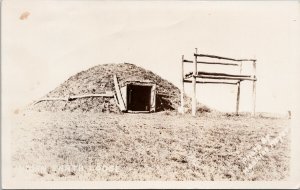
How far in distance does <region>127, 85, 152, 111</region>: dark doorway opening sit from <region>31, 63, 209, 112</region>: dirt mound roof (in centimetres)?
8

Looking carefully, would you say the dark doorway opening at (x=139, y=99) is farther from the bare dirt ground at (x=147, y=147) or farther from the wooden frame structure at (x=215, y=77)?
the wooden frame structure at (x=215, y=77)

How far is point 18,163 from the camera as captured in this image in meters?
3.50

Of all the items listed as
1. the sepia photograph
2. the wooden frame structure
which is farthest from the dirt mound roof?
the wooden frame structure

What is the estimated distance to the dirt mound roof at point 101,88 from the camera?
3.64 m

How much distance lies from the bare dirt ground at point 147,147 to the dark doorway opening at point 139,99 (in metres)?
0.09

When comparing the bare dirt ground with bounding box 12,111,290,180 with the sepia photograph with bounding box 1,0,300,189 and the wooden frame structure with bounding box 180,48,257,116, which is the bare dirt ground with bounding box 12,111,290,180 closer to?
the sepia photograph with bounding box 1,0,300,189

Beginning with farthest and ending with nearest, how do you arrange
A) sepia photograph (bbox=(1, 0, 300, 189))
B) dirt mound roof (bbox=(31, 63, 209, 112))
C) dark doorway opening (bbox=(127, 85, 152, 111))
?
1. dark doorway opening (bbox=(127, 85, 152, 111))
2. dirt mound roof (bbox=(31, 63, 209, 112))
3. sepia photograph (bbox=(1, 0, 300, 189))

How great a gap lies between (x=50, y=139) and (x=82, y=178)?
1.19 ft

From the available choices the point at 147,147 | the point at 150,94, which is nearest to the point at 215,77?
the point at 150,94

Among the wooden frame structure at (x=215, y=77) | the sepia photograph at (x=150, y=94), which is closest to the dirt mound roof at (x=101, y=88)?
the sepia photograph at (x=150, y=94)

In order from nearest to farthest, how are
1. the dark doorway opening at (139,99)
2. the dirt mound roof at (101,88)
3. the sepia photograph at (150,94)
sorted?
the sepia photograph at (150,94) → the dirt mound roof at (101,88) → the dark doorway opening at (139,99)

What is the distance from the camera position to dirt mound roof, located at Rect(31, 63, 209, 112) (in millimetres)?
3637

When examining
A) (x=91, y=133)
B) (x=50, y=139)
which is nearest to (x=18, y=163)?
(x=50, y=139)

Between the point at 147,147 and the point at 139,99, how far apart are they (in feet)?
1.32
